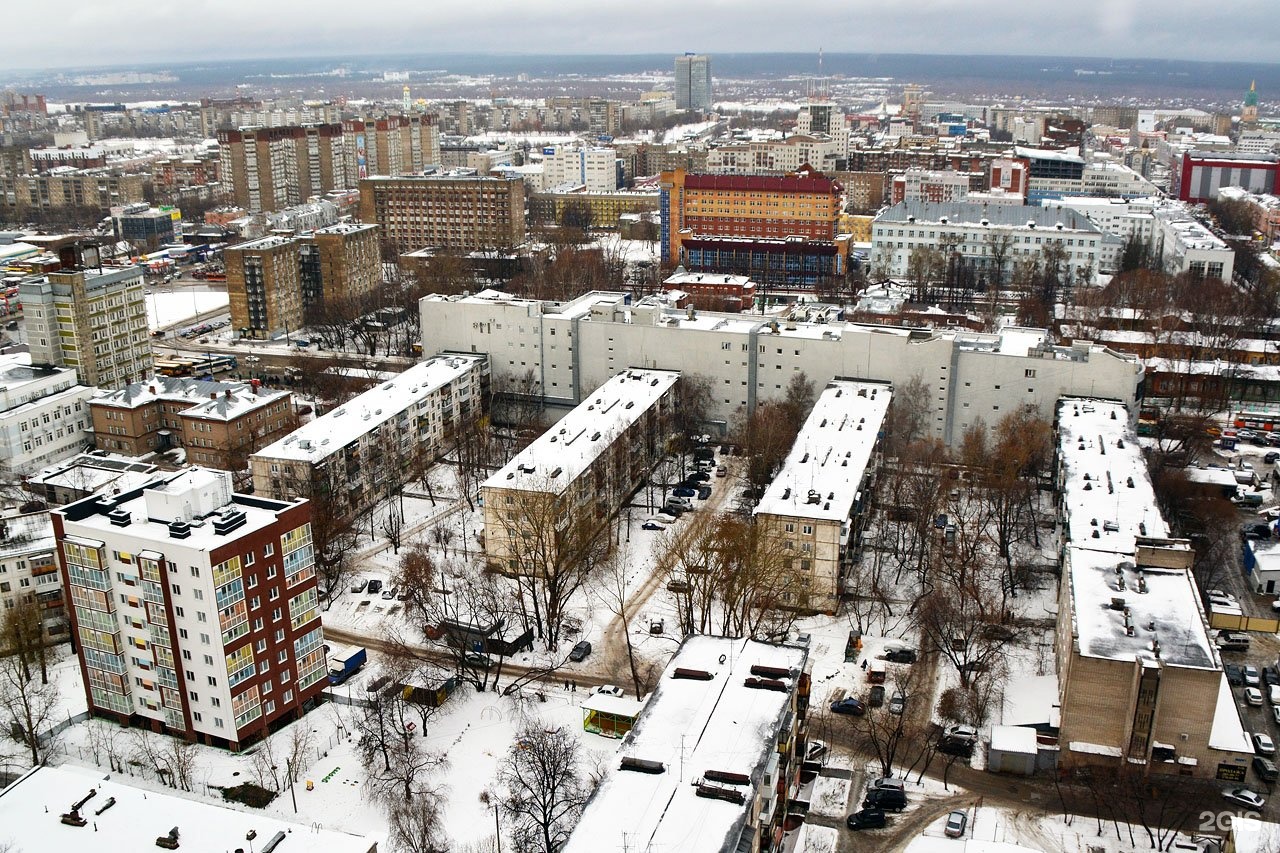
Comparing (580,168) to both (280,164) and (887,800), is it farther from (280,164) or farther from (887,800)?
(887,800)

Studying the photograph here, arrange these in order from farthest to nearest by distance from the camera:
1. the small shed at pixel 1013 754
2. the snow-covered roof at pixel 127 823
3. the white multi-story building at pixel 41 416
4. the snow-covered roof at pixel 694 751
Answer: the white multi-story building at pixel 41 416, the small shed at pixel 1013 754, the snow-covered roof at pixel 127 823, the snow-covered roof at pixel 694 751

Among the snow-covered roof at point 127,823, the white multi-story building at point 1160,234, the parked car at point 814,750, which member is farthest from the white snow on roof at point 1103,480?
the white multi-story building at point 1160,234

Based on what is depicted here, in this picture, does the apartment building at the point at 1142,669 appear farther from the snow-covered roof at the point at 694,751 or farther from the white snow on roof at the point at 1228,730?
the snow-covered roof at the point at 694,751

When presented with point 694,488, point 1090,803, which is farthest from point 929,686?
point 694,488

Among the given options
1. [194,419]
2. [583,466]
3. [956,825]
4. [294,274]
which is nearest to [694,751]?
[956,825]

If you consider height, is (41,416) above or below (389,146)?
below

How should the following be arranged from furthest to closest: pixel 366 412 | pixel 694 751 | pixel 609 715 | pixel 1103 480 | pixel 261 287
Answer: pixel 261 287, pixel 366 412, pixel 1103 480, pixel 609 715, pixel 694 751

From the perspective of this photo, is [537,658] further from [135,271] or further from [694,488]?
[135,271]

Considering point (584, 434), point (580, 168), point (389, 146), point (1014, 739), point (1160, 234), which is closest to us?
point (1014, 739)
